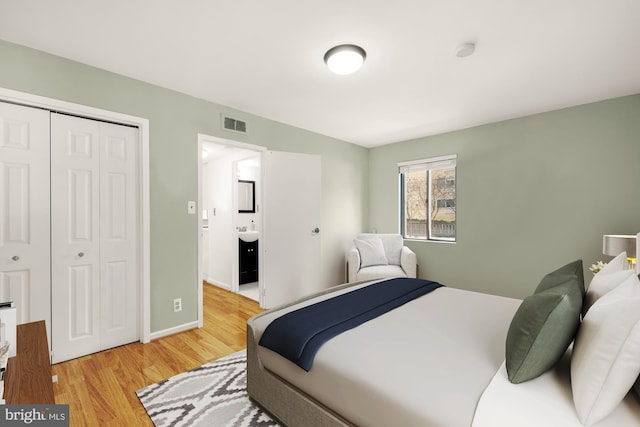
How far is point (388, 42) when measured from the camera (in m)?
2.07

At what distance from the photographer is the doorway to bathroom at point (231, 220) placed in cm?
449

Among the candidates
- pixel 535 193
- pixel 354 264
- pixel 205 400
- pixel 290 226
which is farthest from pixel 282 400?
pixel 535 193

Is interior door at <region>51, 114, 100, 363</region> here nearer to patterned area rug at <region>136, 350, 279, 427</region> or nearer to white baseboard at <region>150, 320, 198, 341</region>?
white baseboard at <region>150, 320, 198, 341</region>

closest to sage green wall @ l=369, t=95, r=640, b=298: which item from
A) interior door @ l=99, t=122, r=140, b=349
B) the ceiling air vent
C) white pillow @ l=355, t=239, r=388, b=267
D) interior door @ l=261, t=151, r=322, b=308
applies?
white pillow @ l=355, t=239, r=388, b=267

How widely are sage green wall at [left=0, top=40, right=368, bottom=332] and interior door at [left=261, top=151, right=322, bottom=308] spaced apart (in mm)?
364

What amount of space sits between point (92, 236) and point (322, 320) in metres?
2.16

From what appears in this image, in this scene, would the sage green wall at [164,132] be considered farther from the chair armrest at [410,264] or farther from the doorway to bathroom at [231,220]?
the chair armrest at [410,264]

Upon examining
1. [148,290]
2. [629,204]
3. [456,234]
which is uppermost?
[629,204]

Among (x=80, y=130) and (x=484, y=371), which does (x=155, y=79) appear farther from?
(x=484, y=371)

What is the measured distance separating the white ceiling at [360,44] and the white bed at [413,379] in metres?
1.86

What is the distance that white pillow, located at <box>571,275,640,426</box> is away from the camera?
2.79 ft

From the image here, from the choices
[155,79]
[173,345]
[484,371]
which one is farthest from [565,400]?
[155,79]

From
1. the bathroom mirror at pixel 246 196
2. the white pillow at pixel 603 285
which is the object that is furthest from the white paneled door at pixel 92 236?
the white pillow at pixel 603 285

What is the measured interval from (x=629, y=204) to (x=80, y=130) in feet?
17.1
